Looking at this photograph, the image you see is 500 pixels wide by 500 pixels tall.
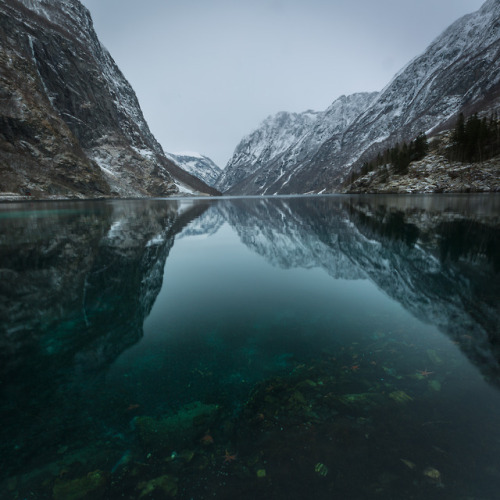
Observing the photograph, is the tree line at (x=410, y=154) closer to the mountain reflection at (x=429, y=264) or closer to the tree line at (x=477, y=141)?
the tree line at (x=477, y=141)

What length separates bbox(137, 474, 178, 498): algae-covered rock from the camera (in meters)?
3.30

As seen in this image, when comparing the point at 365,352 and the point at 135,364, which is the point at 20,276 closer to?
the point at 135,364

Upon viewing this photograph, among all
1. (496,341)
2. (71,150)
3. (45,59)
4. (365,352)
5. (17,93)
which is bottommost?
(365,352)

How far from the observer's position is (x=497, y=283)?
10250 millimetres

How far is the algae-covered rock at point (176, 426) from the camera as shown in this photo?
13.4 feet

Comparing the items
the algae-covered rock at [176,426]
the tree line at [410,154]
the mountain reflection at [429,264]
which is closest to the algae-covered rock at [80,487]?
the algae-covered rock at [176,426]

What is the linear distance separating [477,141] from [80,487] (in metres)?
112

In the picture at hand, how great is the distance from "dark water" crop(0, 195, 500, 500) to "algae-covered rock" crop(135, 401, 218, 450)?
0.07 feet

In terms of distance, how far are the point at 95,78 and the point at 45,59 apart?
3087cm

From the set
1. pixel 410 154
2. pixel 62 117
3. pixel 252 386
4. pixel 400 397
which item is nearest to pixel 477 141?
pixel 410 154

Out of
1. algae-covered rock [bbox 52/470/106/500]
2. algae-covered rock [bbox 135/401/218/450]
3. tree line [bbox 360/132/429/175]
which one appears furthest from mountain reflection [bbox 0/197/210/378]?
Answer: tree line [bbox 360/132/429/175]

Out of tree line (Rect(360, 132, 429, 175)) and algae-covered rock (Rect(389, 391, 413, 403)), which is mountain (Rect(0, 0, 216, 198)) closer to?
algae-covered rock (Rect(389, 391, 413, 403))

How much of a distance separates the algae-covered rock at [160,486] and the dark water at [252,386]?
14mm

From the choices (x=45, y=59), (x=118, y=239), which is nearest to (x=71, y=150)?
(x=45, y=59)
